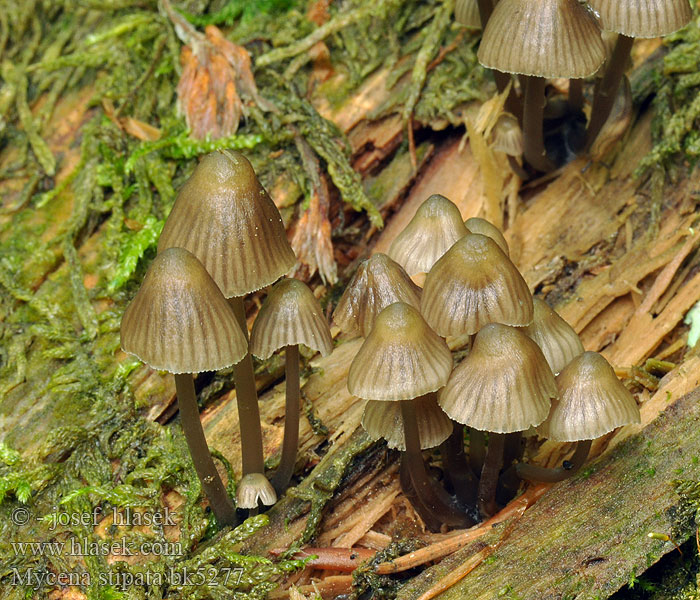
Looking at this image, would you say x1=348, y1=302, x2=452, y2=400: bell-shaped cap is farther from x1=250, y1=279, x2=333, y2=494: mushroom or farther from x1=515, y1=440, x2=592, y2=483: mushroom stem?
x1=515, y1=440, x2=592, y2=483: mushroom stem

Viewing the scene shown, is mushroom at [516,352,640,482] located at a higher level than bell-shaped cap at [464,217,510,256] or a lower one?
lower

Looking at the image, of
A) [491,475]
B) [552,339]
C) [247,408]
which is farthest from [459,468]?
[247,408]

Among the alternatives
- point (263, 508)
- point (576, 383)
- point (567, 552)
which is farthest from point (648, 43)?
point (263, 508)

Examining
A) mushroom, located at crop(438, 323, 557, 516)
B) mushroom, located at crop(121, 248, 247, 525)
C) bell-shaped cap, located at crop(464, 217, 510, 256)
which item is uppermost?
mushroom, located at crop(121, 248, 247, 525)

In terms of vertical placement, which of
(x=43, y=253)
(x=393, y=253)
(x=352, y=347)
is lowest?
(x=352, y=347)

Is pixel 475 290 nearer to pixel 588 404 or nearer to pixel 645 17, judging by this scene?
pixel 588 404

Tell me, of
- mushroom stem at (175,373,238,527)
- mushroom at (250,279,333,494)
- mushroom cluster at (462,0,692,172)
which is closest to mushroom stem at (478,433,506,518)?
mushroom at (250,279,333,494)

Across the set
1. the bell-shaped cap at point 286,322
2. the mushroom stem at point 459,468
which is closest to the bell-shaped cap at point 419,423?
the mushroom stem at point 459,468

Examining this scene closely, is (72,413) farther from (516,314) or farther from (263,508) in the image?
(516,314)
